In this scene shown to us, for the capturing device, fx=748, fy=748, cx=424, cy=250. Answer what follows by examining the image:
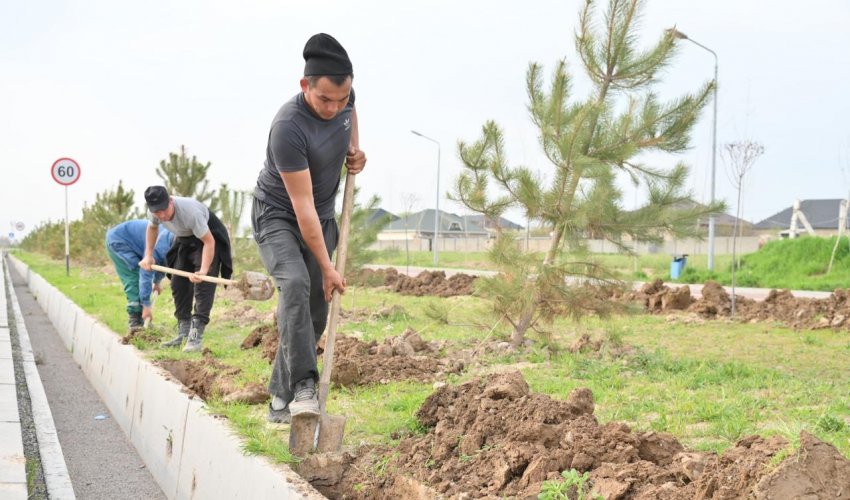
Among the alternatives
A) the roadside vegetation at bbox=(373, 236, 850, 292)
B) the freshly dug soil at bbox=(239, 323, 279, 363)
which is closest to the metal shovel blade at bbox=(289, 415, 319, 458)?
the freshly dug soil at bbox=(239, 323, 279, 363)

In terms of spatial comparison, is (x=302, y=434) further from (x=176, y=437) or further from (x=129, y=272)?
(x=129, y=272)

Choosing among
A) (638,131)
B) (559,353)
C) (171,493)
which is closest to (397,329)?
(559,353)

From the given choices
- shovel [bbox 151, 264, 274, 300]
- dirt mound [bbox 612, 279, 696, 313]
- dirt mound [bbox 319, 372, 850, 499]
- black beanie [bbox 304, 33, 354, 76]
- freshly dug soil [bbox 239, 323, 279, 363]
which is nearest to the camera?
dirt mound [bbox 319, 372, 850, 499]

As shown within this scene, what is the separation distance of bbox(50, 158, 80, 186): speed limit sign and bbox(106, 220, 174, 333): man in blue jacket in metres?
11.0

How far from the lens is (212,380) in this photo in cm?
505

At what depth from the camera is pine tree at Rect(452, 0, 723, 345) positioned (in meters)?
6.21

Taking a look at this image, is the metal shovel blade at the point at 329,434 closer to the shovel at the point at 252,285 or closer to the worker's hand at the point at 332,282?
the worker's hand at the point at 332,282

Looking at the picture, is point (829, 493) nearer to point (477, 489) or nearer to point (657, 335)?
point (477, 489)

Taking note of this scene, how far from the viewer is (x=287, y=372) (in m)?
3.71

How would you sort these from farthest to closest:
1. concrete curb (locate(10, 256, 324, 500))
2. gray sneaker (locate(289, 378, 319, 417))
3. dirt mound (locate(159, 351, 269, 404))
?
dirt mound (locate(159, 351, 269, 404))
gray sneaker (locate(289, 378, 319, 417))
concrete curb (locate(10, 256, 324, 500))

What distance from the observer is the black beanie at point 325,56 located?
10.4 feet

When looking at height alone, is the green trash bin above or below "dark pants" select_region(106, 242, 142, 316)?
below

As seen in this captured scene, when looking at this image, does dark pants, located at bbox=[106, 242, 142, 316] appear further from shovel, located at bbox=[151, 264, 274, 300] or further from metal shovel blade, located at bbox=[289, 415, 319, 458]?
metal shovel blade, located at bbox=[289, 415, 319, 458]

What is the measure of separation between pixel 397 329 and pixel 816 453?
646 cm
